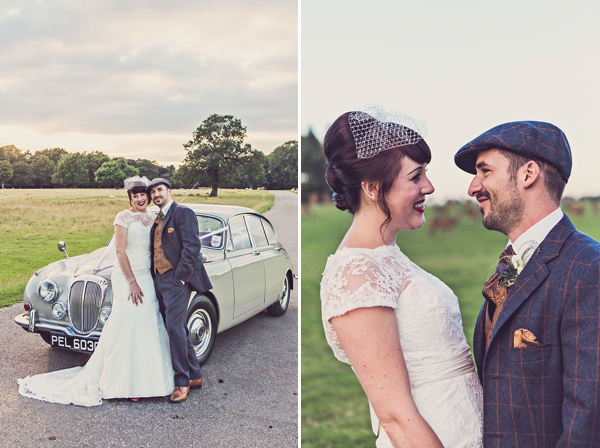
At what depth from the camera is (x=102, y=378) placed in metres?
3.67

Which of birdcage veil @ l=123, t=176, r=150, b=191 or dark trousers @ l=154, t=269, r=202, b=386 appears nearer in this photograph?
dark trousers @ l=154, t=269, r=202, b=386

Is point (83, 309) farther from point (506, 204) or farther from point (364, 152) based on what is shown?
point (506, 204)

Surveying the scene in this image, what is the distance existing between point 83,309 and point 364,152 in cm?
300

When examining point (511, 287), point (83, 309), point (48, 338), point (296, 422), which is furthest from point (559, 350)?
point (48, 338)

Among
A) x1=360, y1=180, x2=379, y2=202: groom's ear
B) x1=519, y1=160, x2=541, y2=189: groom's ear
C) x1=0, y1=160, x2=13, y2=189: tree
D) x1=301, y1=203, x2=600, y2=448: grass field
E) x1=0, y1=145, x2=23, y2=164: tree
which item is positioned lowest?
x1=301, y1=203, x2=600, y2=448: grass field

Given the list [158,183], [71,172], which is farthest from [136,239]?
[71,172]

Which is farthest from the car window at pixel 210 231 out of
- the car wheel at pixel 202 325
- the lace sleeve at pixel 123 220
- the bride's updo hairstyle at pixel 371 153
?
the bride's updo hairstyle at pixel 371 153

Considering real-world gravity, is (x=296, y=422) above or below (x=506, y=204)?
below

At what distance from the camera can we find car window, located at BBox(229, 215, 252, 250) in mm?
4660

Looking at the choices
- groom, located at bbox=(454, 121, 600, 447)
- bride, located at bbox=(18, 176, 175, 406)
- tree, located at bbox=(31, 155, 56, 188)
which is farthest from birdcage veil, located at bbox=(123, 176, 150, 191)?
groom, located at bbox=(454, 121, 600, 447)

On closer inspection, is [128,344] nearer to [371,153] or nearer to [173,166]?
[173,166]

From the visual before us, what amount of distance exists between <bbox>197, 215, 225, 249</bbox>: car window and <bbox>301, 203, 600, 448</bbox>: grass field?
1.26 meters

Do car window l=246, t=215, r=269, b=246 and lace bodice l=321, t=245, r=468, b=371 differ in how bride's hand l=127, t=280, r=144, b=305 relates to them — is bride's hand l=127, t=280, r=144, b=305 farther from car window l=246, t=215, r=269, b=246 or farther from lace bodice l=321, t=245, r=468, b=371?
lace bodice l=321, t=245, r=468, b=371

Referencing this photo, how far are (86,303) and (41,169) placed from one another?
4.76 ft
